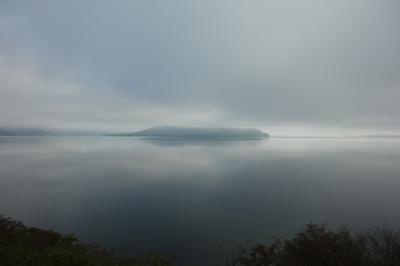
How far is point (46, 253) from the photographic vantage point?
28.6 ft

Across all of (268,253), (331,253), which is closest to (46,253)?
(268,253)

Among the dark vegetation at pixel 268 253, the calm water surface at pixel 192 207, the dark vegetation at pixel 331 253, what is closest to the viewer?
the dark vegetation at pixel 268 253

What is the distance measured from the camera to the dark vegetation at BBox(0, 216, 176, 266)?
25.5 ft

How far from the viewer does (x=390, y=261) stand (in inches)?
329

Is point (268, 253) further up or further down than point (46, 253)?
further down

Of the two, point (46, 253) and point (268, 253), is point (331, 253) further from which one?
point (46, 253)

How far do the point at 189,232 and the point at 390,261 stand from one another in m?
11.3

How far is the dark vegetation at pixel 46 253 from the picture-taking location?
7.77 m

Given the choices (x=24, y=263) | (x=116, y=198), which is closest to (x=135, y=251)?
(x=24, y=263)

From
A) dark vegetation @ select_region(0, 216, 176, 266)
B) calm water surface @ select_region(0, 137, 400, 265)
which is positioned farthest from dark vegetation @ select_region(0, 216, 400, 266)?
calm water surface @ select_region(0, 137, 400, 265)

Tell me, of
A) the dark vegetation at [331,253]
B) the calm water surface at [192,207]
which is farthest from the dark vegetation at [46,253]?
the dark vegetation at [331,253]

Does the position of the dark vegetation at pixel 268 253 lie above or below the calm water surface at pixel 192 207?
above

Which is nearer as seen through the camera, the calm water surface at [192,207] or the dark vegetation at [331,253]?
the dark vegetation at [331,253]

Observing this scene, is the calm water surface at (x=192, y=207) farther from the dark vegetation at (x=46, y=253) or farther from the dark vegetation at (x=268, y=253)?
the dark vegetation at (x=268, y=253)
